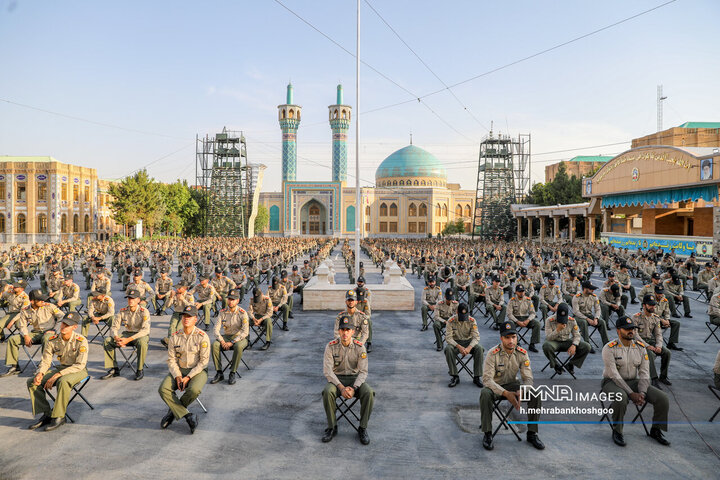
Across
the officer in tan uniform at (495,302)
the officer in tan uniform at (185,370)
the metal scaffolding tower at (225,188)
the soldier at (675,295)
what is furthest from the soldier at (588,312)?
the metal scaffolding tower at (225,188)

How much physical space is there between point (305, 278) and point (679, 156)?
24.9 meters

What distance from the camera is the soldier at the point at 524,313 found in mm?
9211

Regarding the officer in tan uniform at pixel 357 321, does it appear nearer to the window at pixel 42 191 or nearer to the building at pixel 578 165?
the window at pixel 42 191

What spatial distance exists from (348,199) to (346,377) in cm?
6317

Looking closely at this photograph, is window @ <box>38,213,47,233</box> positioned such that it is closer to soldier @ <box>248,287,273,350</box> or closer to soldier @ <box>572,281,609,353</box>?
soldier @ <box>248,287,273,350</box>

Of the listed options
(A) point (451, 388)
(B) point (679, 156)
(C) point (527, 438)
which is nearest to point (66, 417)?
(A) point (451, 388)

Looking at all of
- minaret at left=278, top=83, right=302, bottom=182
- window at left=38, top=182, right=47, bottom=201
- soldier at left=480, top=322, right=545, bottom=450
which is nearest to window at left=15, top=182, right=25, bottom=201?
window at left=38, top=182, right=47, bottom=201

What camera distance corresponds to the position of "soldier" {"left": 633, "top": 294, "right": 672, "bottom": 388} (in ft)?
22.9

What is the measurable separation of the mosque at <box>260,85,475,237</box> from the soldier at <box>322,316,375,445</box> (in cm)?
6067

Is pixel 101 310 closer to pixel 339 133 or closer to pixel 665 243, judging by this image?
pixel 665 243

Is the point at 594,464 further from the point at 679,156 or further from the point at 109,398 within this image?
the point at 679,156

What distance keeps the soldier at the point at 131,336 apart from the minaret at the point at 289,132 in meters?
61.8

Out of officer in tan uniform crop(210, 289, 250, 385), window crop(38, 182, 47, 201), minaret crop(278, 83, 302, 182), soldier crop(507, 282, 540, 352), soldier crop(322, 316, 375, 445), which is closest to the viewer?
soldier crop(322, 316, 375, 445)

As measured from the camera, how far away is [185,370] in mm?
6172
